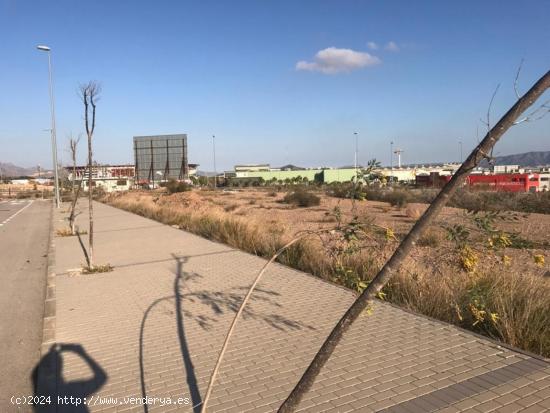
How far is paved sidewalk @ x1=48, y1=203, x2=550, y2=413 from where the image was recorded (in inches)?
150

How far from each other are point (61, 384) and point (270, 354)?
6.37 feet

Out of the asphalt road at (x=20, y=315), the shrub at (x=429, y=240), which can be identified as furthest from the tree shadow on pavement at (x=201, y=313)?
the shrub at (x=429, y=240)

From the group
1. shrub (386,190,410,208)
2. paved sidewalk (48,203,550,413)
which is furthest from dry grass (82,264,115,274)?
shrub (386,190,410,208)

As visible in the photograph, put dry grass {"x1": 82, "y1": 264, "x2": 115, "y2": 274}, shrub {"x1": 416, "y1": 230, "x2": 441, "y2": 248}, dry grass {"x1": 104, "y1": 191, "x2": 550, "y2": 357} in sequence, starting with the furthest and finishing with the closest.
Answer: shrub {"x1": 416, "y1": 230, "x2": 441, "y2": 248}, dry grass {"x1": 82, "y1": 264, "x2": 115, "y2": 274}, dry grass {"x1": 104, "y1": 191, "x2": 550, "y2": 357}

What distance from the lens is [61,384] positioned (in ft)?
14.3

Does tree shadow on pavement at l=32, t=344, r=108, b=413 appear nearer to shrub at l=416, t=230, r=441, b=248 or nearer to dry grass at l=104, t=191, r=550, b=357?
dry grass at l=104, t=191, r=550, b=357

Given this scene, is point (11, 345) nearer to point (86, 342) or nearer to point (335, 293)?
point (86, 342)

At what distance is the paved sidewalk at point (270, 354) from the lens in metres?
3.80

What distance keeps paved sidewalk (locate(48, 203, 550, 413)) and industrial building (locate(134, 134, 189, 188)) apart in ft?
187

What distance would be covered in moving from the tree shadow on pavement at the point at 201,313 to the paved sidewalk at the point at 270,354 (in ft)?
0.05

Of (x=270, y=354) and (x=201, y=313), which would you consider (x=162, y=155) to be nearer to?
(x=201, y=313)

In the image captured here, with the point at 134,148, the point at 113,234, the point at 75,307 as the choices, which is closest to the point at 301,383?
the point at 75,307

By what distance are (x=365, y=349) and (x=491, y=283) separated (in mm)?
2232

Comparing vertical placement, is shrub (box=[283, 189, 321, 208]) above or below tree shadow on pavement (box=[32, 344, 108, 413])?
below
